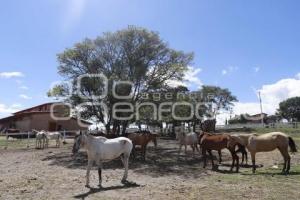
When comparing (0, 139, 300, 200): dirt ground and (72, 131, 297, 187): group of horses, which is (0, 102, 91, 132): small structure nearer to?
(0, 139, 300, 200): dirt ground

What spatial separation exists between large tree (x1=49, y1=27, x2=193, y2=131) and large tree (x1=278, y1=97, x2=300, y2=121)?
3625 inches

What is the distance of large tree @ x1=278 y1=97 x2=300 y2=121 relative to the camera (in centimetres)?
11069

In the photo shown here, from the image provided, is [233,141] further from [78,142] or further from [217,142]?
[78,142]

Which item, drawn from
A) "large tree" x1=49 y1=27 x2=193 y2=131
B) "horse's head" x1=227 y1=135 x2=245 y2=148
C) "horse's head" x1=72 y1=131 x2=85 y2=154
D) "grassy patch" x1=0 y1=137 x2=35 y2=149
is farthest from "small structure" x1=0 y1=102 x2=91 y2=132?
"horse's head" x1=72 y1=131 x2=85 y2=154

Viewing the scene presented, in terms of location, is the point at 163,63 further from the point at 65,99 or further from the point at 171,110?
the point at 65,99

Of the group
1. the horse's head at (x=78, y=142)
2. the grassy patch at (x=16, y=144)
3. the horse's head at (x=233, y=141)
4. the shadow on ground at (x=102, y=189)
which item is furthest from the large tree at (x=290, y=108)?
the horse's head at (x=78, y=142)

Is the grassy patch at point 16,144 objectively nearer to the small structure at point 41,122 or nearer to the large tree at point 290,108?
the small structure at point 41,122

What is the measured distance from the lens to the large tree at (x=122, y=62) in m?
25.2

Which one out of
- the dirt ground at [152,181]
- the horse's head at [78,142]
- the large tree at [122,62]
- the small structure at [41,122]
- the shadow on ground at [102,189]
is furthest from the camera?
the small structure at [41,122]

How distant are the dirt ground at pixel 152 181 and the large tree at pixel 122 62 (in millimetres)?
5688

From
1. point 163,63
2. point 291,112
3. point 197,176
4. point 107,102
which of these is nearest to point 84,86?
point 107,102

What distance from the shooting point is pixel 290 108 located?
11400 centimetres

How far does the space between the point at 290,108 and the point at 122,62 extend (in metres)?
98.5

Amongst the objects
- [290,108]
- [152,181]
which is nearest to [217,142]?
[152,181]
